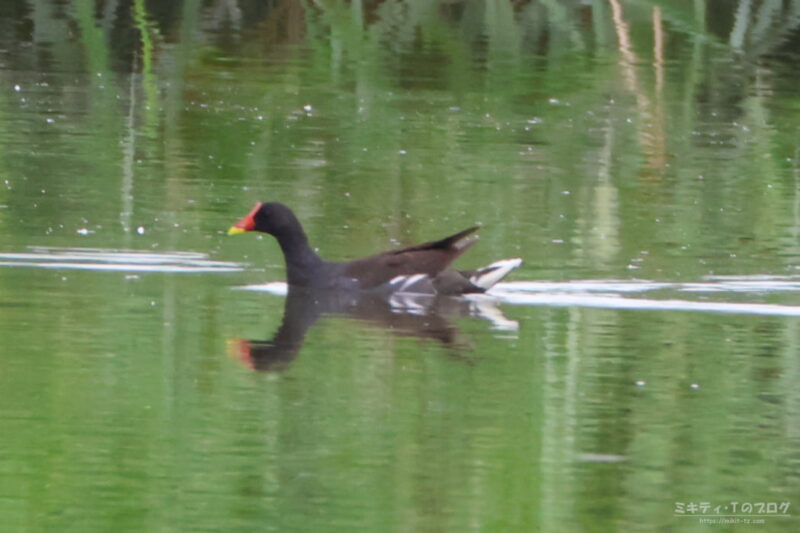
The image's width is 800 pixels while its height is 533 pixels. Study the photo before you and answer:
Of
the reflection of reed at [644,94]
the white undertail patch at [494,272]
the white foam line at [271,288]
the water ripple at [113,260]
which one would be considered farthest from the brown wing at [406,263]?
the reflection of reed at [644,94]

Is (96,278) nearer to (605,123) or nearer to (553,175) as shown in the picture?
(553,175)

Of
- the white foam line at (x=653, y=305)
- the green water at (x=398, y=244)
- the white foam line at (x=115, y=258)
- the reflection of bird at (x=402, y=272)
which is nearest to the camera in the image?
the green water at (x=398, y=244)

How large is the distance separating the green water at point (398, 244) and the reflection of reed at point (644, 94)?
0.23ft

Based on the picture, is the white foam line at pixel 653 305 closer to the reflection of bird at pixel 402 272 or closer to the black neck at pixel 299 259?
the reflection of bird at pixel 402 272

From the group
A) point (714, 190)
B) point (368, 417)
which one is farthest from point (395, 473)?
point (714, 190)

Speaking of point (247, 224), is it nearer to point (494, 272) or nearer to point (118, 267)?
point (118, 267)

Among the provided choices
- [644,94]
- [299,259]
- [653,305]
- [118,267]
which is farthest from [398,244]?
[644,94]

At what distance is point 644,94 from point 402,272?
35.4ft

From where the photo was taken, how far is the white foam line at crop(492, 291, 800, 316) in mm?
10289

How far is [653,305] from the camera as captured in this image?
34.1 ft

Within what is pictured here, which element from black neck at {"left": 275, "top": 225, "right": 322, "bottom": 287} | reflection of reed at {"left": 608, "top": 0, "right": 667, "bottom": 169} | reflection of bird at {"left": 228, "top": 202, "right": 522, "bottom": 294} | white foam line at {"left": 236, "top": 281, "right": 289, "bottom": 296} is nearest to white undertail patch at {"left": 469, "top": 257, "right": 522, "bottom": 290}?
reflection of bird at {"left": 228, "top": 202, "right": 522, "bottom": 294}

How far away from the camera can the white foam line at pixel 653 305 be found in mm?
10289

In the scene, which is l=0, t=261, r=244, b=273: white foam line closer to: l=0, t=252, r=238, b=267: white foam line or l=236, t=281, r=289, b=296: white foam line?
l=0, t=252, r=238, b=267: white foam line

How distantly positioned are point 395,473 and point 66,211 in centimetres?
677
